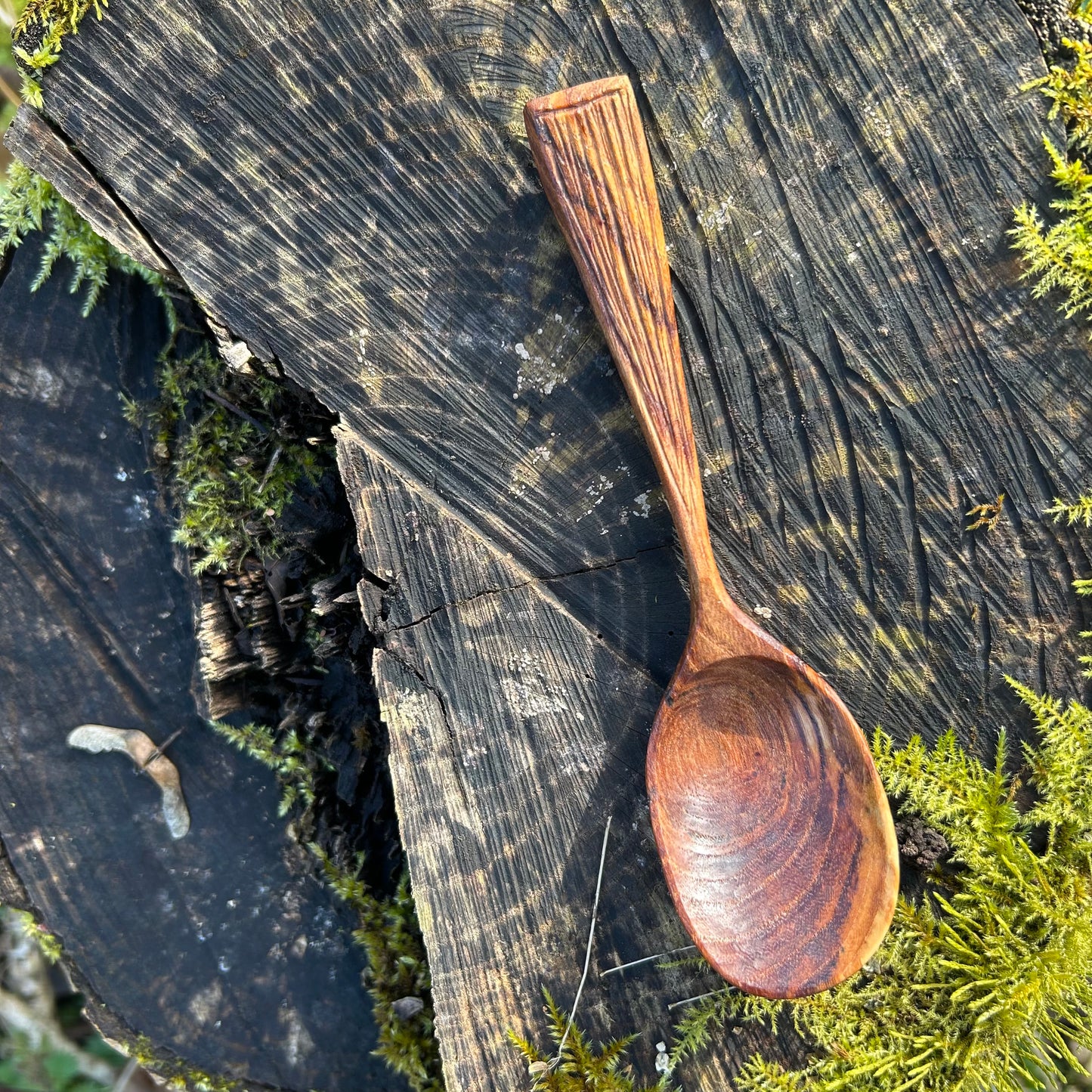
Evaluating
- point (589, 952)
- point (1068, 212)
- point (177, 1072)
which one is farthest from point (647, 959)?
point (1068, 212)

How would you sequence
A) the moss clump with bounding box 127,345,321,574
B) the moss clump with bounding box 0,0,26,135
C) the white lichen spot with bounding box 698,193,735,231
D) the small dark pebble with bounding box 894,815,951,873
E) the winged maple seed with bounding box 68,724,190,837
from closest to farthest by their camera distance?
1. the white lichen spot with bounding box 698,193,735,231
2. the small dark pebble with bounding box 894,815,951,873
3. the moss clump with bounding box 127,345,321,574
4. the winged maple seed with bounding box 68,724,190,837
5. the moss clump with bounding box 0,0,26,135

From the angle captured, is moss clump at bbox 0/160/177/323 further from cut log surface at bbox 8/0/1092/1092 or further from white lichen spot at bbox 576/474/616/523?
white lichen spot at bbox 576/474/616/523

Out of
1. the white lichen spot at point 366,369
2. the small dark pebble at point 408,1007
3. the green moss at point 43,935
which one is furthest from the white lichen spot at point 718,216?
the green moss at point 43,935

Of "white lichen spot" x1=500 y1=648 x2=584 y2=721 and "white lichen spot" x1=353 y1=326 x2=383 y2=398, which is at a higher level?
"white lichen spot" x1=353 y1=326 x2=383 y2=398

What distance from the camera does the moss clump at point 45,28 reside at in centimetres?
132

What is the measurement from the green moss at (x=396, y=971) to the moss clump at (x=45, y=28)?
1.65 meters

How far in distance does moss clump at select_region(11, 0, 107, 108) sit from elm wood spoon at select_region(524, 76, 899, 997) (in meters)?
0.81

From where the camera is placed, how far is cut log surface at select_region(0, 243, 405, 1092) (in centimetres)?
169

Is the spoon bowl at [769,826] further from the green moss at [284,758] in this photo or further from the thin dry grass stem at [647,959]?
the green moss at [284,758]

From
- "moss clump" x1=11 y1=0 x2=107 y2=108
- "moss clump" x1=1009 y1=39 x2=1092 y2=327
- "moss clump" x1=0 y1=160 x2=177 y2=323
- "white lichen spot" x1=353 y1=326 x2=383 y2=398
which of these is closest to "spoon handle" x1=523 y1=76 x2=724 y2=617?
"white lichen spot" x1=353 y1=326 x2=383 y2=398

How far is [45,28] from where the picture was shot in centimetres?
133

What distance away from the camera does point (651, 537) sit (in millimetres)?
1496

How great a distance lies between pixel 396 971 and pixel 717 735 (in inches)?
36.7

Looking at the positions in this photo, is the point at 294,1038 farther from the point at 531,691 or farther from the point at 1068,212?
the point at 1068,212
